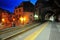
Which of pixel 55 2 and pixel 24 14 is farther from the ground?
pixel 55 2

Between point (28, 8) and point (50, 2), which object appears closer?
point (50, 2)

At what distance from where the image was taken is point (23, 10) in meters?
73.2

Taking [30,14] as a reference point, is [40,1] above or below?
above

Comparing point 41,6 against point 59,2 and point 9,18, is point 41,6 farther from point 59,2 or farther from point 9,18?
point 9,18

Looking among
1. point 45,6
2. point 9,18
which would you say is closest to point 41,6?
point 45,6

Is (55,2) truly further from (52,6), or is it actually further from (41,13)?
(41,13)

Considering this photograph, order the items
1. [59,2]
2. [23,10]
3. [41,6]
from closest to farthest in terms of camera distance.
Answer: [59,2]
[41,6]
[23,10]

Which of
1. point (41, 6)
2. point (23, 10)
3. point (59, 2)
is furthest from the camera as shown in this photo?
point (23, 10)

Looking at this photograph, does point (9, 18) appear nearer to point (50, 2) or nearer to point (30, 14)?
point (30, 14)

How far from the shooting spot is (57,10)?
6419 cm

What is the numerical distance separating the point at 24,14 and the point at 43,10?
9.73 m

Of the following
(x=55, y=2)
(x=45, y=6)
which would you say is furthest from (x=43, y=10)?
(x=55, y=2)

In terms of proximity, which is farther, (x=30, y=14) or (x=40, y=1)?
(x=30, y=14)

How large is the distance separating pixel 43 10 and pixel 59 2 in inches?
309
